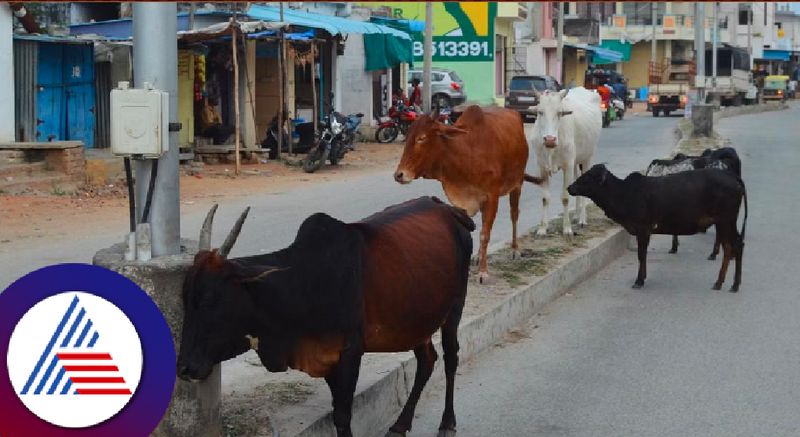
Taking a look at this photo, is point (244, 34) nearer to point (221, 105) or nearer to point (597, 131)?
point (221, 105)

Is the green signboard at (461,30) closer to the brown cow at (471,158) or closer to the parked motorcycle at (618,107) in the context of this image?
the parked motorcycle at (618,107)

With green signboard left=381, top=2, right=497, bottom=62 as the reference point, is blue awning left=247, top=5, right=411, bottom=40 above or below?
below

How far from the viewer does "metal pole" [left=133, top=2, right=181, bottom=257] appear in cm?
524

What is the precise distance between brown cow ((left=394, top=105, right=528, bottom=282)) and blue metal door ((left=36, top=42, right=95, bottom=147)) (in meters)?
10.4

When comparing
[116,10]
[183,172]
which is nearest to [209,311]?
[183,172]

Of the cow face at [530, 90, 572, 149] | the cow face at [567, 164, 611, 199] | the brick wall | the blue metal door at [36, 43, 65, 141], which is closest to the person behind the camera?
the cow face at [567, 164, 611, 199]

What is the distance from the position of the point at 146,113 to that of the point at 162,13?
1.94 feet

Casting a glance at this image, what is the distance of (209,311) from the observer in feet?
14.9

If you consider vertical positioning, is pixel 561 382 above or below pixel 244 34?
below

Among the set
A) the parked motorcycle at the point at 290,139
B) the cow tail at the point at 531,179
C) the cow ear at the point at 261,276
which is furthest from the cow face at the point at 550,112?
the parked motorcycle at the point at 290,139

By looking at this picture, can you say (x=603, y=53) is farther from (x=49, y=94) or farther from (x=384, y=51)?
(x=49, y=94)

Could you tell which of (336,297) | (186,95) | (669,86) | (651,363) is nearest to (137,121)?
(336,297)

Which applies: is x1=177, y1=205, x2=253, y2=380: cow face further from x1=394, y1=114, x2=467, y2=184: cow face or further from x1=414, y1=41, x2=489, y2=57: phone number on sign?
x1=414, y1=41, x2=489, y2=57: phone number on sign

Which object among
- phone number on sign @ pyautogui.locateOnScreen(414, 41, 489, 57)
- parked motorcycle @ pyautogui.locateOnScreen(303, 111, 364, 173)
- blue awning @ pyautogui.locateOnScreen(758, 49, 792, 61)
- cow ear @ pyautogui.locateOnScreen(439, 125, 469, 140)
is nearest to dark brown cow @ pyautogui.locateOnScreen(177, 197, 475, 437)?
cow ear @ pyautogui.locateOnScreen(439, 125, 469, 140)
